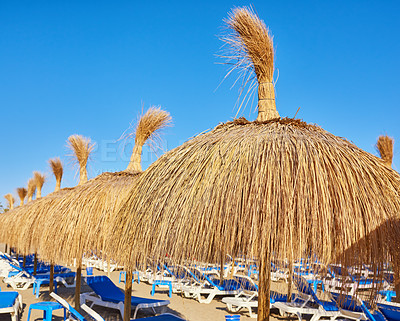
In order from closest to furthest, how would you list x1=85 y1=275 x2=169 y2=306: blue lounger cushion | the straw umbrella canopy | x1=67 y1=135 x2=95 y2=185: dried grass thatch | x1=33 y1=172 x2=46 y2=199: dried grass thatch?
x1=85 y1=275 x2=169 y2=306: blue lounger cushion → the straw umbrella canopy → x1=67 y1=135 x2=95 y2=185: dried grass thatch → x1=33 y1=172 x2=46 y2=199: dried grass thatch

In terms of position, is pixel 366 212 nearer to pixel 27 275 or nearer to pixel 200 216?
pixel 200 216

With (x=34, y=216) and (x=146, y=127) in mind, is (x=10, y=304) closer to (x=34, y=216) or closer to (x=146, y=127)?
(x=34, y=216)

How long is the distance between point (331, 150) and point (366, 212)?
52 centimetres

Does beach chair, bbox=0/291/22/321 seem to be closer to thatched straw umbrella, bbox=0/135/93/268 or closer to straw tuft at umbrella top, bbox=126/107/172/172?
thatched straw umbrella, bbox=0/135/93/268

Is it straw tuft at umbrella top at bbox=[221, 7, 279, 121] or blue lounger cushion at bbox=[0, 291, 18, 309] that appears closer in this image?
straw tuft at umbrella top at bbox=[221, 7, 279, 121]

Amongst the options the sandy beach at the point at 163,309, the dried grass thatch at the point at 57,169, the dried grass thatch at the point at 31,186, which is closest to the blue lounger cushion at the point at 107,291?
the sandy beach at the point at 163,309

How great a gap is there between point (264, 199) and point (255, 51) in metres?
1.77

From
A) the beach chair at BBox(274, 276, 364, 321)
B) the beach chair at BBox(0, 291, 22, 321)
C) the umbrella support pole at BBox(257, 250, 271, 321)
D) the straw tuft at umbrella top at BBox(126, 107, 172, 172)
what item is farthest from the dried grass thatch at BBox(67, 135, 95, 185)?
the umbrella support pole at BBox(257, 250, 271, 321)

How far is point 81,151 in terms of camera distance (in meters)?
9.15

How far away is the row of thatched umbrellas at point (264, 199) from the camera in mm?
2238

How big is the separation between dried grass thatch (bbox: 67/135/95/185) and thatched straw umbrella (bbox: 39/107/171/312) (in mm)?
3506

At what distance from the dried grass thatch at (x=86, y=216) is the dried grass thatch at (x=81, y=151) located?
351cm

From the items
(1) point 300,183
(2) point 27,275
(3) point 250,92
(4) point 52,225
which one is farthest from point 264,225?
(2) point 27,275

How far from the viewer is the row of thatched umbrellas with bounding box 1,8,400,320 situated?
2238mm
